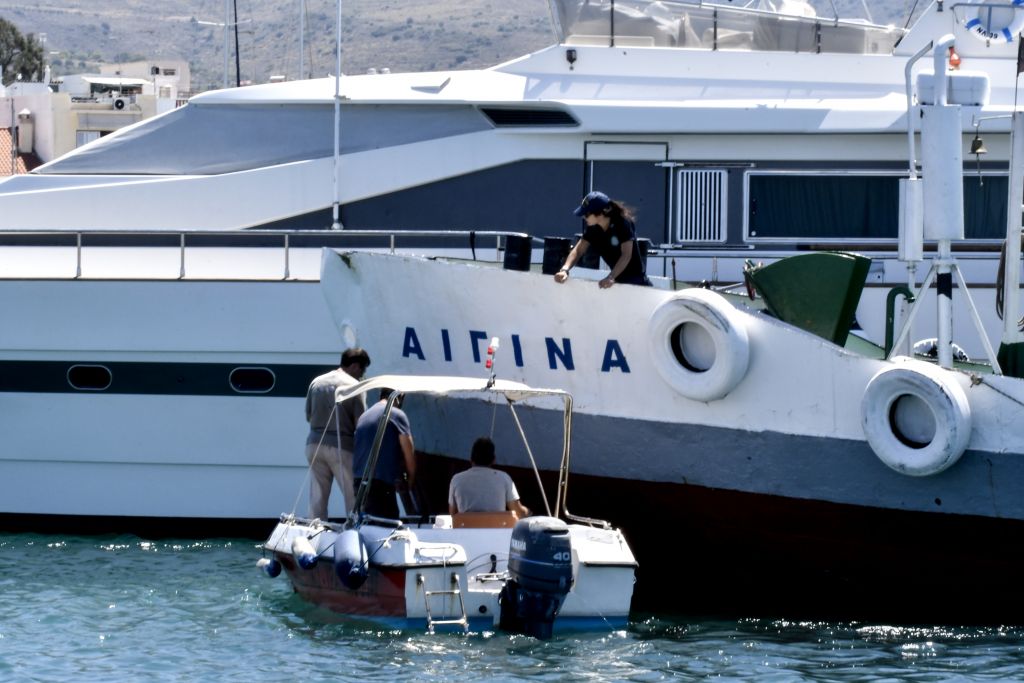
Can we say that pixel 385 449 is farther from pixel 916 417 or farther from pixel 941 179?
pixel 941 179

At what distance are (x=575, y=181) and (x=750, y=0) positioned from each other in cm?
279

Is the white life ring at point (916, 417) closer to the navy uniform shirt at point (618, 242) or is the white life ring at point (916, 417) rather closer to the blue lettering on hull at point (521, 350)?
the blue lettering on hull at point (521, 350)

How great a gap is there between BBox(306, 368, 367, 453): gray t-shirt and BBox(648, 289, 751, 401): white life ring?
7.03 ft

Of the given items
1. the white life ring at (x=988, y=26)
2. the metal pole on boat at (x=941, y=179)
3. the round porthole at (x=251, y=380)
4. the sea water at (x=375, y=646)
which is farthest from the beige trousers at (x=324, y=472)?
the white life ring at (x=988, y=26)

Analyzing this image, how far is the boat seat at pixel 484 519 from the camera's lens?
940 cm

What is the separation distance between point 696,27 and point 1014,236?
4630 millimetres

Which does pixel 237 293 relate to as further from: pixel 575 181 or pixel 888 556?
pixel 888 556

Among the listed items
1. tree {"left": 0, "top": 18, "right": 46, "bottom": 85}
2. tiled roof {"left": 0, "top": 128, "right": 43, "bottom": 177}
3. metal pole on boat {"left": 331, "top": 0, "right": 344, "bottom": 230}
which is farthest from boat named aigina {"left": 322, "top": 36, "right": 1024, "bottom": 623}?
tree {"left": 0, "top": 18, "right": 46, "bottom": 85}

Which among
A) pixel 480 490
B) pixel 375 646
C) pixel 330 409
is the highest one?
pixel 330 409

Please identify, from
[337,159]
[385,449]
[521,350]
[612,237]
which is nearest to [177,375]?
[337,159]

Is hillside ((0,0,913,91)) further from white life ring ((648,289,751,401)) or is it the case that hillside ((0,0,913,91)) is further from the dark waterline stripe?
white life ring ((648,289,751,401))

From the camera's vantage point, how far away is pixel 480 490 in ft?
31.1

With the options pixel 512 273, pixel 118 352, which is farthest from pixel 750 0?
pixel 118 352

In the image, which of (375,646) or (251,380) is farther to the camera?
(251,380)
